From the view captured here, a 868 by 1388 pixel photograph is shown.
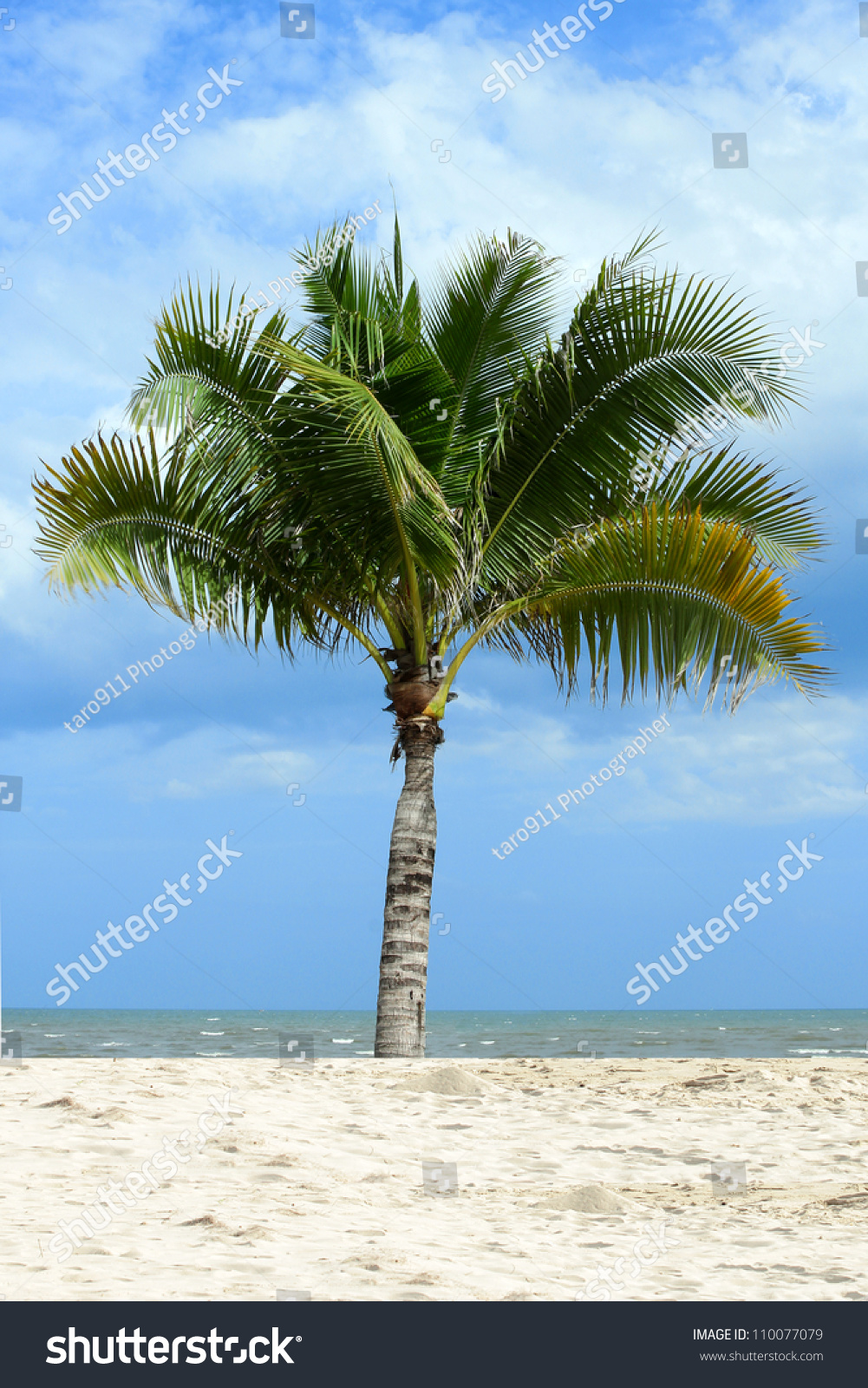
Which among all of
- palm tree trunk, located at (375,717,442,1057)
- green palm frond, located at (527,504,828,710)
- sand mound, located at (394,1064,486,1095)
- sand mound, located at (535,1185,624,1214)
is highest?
green palm frond, located at (527,504,828,710)

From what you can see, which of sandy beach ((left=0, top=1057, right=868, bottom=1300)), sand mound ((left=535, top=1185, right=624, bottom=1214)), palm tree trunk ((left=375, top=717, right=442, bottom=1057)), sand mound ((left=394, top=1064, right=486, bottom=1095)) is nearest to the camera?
sandy beach ((left=0, top=1057, right=868, bottom=1300))

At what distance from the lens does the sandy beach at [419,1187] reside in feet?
11.0

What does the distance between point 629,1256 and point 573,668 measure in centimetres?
606

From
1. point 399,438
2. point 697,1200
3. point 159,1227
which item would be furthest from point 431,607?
point 159,1227

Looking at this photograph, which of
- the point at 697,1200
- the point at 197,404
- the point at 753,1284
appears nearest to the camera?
the point at 753,1284

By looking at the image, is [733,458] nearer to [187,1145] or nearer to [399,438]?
[399,438]

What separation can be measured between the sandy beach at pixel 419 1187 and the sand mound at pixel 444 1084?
2 centimetres

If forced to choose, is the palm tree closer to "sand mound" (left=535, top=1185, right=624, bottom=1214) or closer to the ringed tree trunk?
the ringed tree trunk

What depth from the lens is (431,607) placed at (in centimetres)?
934

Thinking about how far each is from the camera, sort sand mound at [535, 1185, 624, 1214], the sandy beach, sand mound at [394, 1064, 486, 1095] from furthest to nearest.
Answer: sand mound at [394, 1064, 486, 1095] < sand mound at [535, 1185, 624, 1214] < the sandy beach

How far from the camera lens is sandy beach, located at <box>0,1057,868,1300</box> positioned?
3.35 metres

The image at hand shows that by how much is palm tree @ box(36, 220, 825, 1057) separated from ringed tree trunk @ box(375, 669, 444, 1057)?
0.06ft

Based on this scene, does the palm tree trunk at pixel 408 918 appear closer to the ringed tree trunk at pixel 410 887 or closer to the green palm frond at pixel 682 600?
the ringed tree trunk at pixel 410 887

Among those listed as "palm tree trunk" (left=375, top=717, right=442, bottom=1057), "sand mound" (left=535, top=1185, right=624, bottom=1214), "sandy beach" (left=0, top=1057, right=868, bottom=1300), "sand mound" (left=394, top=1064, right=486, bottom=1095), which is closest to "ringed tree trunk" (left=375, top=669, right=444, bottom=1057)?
"palm tree trunk" (left=375, top=717, right=442, bottom=1057)
